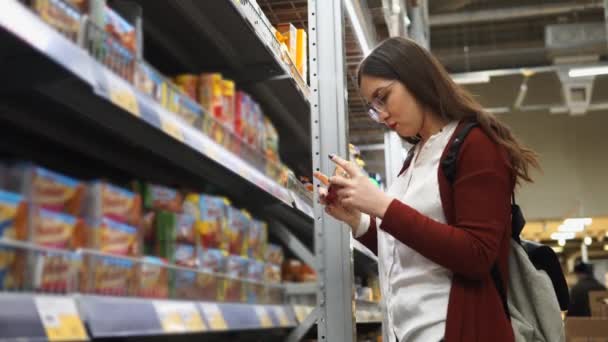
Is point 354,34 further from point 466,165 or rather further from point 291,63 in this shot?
point 466,165

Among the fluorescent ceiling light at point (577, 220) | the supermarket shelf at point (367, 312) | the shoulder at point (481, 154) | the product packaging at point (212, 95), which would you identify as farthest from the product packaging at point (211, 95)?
the fluorescent ceiling light at point (577, 220)

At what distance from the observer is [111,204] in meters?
1.00

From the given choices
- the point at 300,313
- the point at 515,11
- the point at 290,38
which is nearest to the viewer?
the point at 300,313

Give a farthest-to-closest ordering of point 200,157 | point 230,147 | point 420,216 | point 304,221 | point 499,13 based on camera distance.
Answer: point 499,13
point 304,221
point 230,147
point 200,157
point 420,216

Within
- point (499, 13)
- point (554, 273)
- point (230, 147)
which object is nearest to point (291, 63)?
point (230, 147)

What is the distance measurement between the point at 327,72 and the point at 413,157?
0.42m

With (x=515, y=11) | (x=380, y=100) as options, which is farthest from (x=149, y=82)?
(x=515, y=11)

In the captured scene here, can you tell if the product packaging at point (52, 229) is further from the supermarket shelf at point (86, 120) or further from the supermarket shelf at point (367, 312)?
the supermarket shelf at point (367, 312)

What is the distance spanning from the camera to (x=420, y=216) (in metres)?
1.31

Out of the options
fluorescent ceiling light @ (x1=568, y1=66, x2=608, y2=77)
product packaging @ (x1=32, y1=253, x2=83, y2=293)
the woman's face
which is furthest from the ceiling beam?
product packaging @ (x1=32, y1=253, x2=83, y2=293)

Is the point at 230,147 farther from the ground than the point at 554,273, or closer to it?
farther from the ground

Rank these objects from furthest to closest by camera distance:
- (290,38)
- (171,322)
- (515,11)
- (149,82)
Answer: (515,11)
(290,38)
(149,82)
(171,322)

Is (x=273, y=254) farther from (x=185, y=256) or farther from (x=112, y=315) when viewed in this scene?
(x=112, y=315)

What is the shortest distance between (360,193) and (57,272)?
2.28 ft
